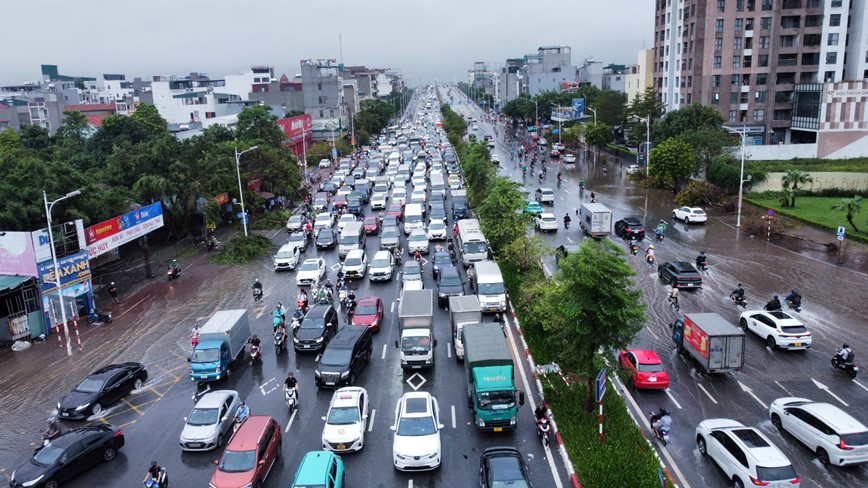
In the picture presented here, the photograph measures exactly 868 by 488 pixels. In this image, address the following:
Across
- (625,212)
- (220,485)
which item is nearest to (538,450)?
(220,485)

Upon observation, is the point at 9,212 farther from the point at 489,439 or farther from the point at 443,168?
the point at 443,168

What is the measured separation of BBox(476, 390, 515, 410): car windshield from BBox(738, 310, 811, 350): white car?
13.3 meters

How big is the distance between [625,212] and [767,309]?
25983 mm

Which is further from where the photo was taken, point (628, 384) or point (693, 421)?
point (628, 384)

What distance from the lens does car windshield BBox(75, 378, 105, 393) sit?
22734 millimetres

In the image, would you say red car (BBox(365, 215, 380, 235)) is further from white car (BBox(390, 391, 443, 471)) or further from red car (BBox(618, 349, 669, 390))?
white car (BBox(390, 391, 443, 471))

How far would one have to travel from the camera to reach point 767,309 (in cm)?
2978

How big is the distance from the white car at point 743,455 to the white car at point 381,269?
71.0 feet

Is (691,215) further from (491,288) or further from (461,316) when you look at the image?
(461,316)

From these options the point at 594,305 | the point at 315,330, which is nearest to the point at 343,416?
the point at 315,330

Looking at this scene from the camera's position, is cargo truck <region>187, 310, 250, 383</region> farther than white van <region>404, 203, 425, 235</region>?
No

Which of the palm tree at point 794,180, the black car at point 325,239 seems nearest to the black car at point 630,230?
the palm tree at point 794,180

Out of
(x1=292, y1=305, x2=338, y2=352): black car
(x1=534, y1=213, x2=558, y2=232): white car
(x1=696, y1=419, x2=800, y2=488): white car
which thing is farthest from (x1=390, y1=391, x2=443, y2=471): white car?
(x1=534, y1=213, x2=558, y2=232): white car

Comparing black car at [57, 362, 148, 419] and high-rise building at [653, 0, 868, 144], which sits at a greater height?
high-rise building at [653, 0, 868, 144]
